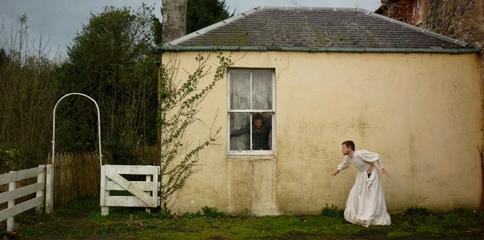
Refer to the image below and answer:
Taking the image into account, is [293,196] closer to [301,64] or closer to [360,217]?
[360,217]

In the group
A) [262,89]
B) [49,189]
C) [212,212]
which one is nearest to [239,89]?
[262,89]

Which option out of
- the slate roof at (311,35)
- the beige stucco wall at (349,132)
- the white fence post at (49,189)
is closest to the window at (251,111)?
the beige stucco wall at (349,132)

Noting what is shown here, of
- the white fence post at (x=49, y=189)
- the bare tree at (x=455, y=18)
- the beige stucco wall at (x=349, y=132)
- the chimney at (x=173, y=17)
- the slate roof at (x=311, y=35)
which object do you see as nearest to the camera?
the beige stucco wall at (x=349, y=132)

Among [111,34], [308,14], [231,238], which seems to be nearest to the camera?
[231,238]

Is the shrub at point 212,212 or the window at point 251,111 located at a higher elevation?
the window at point 251,111

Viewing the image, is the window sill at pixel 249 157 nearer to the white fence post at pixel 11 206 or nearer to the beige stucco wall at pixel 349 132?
the beige stucco wall at pixel 349 132

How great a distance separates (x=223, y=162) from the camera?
10.9 metres

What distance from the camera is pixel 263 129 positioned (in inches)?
439

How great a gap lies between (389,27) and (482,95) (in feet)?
8.90

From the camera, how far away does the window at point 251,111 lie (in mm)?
11117

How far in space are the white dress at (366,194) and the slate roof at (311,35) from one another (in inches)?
102

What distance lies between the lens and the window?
438 inches

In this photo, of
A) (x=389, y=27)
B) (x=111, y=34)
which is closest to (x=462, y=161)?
(x=389, y=27)

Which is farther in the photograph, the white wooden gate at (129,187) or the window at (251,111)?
the window at (251,111)
